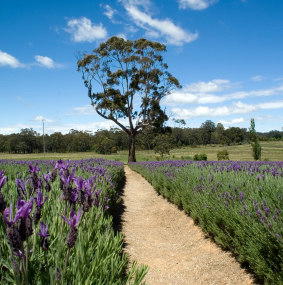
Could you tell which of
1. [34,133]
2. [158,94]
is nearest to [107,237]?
[158,94]

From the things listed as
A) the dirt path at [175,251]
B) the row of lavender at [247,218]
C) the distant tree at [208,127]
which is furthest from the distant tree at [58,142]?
the row of lavender at [247,218]

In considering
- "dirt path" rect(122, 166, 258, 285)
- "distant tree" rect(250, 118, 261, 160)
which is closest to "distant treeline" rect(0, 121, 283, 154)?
"distant tree" rect(250, 118, 261, 160)

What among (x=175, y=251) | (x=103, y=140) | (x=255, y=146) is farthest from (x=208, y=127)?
(x=175, y=251)

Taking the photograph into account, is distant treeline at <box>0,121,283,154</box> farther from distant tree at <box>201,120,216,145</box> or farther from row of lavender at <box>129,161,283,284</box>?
row of lavender at <box>129,161,283,284</box>

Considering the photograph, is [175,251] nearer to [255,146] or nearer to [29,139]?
[255,146]

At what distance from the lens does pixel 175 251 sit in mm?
4855

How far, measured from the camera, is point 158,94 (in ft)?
109

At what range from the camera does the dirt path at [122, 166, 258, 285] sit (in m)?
3.69

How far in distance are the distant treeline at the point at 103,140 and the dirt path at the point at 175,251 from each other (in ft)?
202

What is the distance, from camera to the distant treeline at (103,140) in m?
78.3

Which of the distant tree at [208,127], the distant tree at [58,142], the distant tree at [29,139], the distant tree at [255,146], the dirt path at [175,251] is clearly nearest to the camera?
the dirt path at [175,251]

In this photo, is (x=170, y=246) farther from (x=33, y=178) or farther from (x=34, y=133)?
(x=34, y=133)

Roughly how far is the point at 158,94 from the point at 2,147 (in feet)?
270

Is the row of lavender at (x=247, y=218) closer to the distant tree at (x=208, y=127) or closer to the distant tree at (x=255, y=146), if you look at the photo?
the distant tree at (x=255, y=146)
